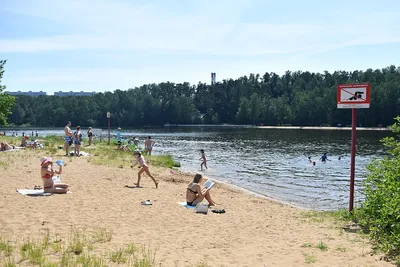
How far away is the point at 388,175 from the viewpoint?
31.8ft

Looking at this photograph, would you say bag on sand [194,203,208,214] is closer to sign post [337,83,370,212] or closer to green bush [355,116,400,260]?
green bush [355,116,400,260]

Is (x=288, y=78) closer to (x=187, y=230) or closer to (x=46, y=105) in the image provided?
(x=46, y=105)

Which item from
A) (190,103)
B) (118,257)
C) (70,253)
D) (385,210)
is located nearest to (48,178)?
(70,253)

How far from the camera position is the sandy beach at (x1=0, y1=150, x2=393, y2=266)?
25.3ft

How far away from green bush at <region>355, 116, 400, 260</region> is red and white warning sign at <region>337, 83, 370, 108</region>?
106 centimetres

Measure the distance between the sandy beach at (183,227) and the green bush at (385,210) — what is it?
16.3 inches

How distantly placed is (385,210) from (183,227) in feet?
14.9

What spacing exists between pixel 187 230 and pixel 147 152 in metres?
24.5

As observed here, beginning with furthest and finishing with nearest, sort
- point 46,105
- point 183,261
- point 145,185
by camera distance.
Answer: point 46,105, point 145,185, point 183,261

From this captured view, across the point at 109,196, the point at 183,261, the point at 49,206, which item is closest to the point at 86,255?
the point at 183,261

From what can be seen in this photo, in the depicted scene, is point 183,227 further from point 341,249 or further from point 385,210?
point 385,210

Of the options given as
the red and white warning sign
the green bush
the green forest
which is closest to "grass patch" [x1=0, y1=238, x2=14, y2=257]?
the green bush

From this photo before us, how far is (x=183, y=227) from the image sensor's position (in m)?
9.98

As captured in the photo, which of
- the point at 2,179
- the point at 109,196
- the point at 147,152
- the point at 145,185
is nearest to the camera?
the point at 109,196
